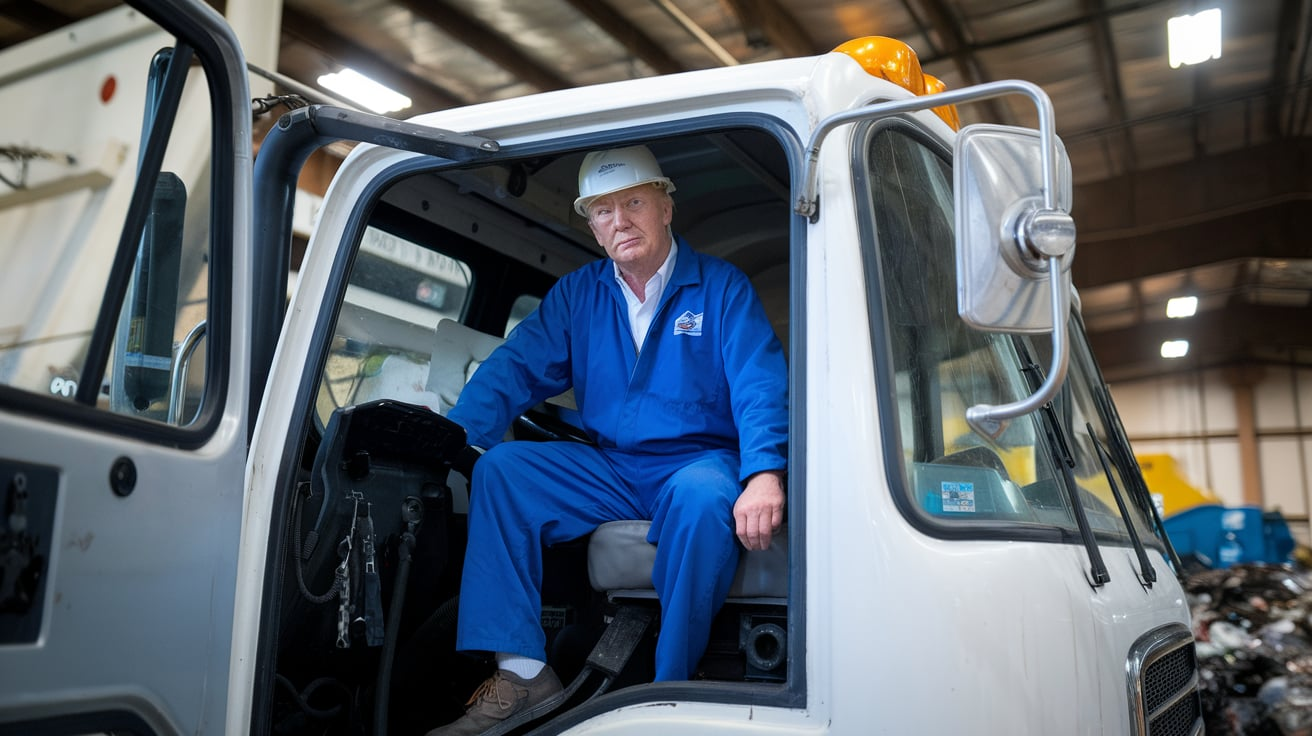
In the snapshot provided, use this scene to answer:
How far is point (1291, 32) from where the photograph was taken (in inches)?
338

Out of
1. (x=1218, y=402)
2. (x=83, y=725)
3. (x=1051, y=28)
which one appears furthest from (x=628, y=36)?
(x=1218, y=402)

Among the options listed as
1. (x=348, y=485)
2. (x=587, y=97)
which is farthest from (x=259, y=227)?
(x=587, y=97)

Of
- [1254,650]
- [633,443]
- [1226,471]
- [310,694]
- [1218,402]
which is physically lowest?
[1254,650]

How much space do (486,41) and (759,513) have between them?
7067 millimetres

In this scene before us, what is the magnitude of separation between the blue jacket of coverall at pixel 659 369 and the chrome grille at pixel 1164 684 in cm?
69

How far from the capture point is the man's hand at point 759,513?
179 cm

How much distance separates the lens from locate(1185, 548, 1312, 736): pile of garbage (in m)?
3.93

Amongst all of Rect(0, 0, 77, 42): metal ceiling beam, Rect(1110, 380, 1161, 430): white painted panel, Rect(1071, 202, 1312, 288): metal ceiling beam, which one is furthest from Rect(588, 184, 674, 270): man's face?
Rect(1110, 380, 1161, 430): white painted panel

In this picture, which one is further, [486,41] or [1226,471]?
[1226,471]

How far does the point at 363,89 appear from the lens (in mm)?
8156

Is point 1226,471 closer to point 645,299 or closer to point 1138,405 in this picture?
point 1138,405

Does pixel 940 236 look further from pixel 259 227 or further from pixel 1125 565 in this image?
pixel 259 227

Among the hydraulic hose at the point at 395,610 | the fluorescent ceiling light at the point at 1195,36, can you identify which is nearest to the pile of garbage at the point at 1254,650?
the hydraulic hose at the point at 395,610

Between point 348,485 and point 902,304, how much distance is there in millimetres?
1100
